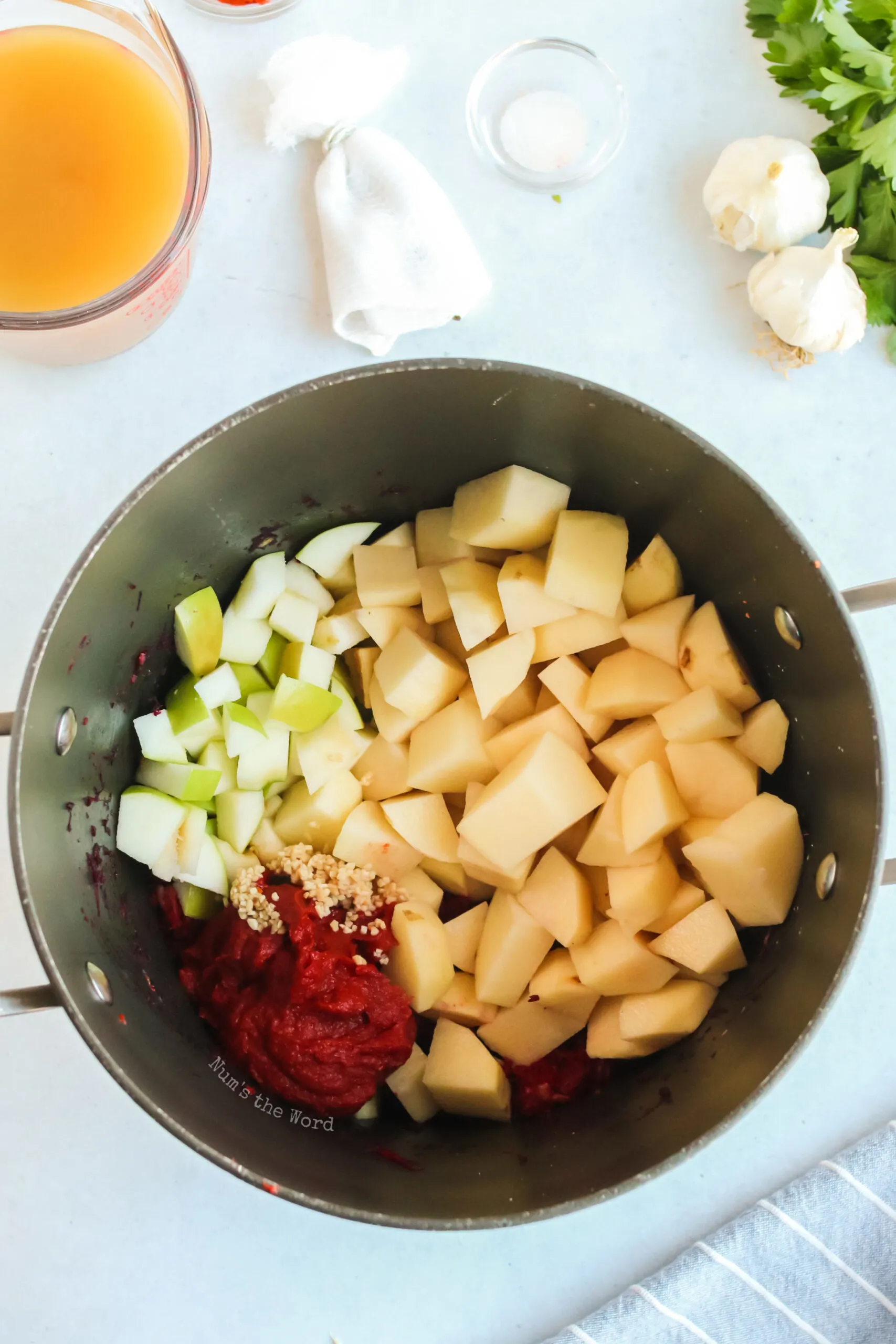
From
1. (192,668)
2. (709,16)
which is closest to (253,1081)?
(192,668)

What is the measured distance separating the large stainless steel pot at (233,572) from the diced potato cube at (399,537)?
0.05m

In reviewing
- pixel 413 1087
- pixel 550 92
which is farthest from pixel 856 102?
pixel 413 1087

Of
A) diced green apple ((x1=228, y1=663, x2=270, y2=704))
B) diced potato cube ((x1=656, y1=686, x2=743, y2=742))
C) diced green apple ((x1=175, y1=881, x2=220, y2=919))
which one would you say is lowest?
diced green apple ((x1=175, y1=881, x2=220, y2=919))

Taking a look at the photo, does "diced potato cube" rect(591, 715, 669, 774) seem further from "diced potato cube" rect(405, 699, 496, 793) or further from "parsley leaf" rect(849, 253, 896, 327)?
"parsley leaf" rect(849, 253, 896, 327)

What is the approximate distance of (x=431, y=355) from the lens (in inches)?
48.7

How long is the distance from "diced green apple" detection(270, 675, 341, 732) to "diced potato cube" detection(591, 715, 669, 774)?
313 mm

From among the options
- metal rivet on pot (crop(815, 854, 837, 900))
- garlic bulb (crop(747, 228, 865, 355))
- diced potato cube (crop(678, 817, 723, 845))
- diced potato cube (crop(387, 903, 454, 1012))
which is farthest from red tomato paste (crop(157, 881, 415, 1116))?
garlic bulb (crop(747, 228, 865, 355))

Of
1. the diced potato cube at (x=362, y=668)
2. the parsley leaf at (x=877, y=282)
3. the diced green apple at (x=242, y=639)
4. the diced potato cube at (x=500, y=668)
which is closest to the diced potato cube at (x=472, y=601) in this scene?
the diced potato cube at (x=500, y=668)

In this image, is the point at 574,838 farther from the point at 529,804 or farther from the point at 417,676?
the point at 417,676

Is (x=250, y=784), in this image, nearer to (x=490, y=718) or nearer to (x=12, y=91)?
(x=490, y=718)

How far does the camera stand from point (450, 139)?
127cm

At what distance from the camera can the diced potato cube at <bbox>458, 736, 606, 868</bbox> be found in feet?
3.54

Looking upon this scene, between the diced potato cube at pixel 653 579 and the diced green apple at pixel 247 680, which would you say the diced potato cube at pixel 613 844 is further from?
the diced green apple at pixel 247 680

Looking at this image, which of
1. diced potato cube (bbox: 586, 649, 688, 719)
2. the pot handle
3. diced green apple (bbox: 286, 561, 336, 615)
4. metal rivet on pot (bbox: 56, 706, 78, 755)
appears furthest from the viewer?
diced green apple (bbox: 286, 561, 336, 615)
